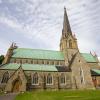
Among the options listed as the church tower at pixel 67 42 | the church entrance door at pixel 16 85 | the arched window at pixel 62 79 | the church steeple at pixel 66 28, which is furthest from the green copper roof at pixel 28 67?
the church steeple at pixel 66 28

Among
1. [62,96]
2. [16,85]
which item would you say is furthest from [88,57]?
[62,96]

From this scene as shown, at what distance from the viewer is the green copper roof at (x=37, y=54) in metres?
50.8

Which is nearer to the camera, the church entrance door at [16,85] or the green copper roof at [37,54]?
the church entrance door at [16,85]

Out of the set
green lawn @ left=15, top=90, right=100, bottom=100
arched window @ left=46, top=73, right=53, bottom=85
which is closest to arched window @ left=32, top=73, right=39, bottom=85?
arched window @ left=46, top=73, right=53, bottom=85

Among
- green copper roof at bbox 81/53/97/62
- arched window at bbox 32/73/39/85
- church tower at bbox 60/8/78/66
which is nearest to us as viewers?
arched window at bbox 32/73/39/85

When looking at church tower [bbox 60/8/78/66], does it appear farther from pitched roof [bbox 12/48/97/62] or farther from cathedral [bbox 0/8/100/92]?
pitched roof [bbox 12/48/97/62]

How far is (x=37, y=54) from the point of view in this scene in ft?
176

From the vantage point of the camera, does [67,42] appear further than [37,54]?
Yes

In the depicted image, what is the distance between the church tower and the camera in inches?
2183

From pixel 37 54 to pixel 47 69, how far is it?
34.7 ft

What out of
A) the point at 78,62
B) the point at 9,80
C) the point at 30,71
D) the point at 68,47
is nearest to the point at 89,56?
the point at 68,47

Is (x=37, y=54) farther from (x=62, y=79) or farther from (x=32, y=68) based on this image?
(x=62, y=79)

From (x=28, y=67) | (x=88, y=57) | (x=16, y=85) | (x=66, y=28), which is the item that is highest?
(x=66, y=28)

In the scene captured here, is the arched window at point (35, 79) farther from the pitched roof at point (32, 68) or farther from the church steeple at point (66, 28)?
the church steeple at point (66, 28)
